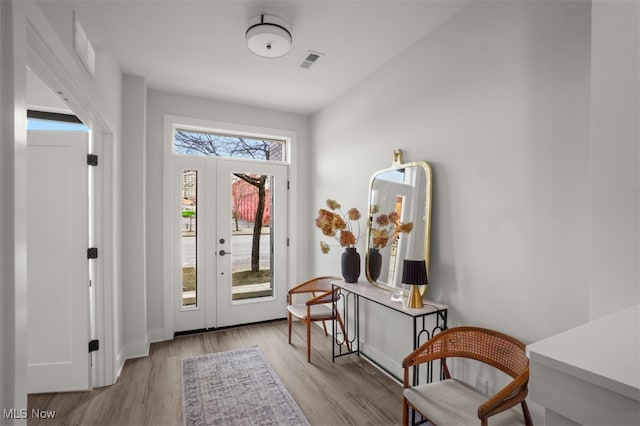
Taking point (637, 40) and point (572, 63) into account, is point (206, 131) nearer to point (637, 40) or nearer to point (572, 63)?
point (572, 63)

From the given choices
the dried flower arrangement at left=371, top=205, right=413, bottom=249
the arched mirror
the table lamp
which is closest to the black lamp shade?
the table lamp

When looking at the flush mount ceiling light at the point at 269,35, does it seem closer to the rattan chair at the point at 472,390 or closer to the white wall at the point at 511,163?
the white wall at the point at 511,163

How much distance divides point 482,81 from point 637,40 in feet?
3.23

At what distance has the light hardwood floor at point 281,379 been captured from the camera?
214 centimetres

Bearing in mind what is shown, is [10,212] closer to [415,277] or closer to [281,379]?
[415,277]

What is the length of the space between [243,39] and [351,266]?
2.10m

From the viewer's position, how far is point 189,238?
3715 mm

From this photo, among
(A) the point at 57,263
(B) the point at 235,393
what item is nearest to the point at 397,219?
(B) the point at 235,393

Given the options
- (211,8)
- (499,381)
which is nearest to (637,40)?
(499,381)

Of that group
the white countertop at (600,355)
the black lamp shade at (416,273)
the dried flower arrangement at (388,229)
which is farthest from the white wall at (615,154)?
the dried flower arrangement at (388,229)

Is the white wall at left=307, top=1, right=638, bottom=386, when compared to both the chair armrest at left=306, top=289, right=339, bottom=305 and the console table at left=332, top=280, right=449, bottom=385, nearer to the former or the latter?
the console table at left=332, top=280, right=449, bottom=385

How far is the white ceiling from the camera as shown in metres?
2.10

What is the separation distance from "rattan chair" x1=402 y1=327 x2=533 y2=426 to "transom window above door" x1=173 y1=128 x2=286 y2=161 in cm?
311

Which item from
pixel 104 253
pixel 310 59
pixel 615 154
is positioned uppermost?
pixel 310 59
